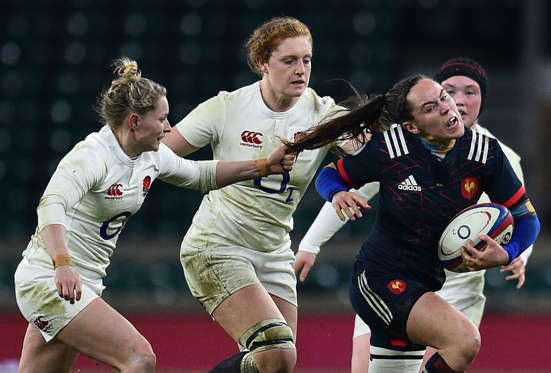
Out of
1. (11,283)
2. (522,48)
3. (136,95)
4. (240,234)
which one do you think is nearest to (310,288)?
(11,283)

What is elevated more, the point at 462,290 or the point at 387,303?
the point at 387,303

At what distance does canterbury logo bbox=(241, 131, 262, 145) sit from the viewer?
4.72m

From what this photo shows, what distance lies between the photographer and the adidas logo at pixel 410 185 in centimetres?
434

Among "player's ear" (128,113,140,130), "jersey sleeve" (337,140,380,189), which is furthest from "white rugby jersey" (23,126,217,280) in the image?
"jersey sleeve" (337,140,380,189)

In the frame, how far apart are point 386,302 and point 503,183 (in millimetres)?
733

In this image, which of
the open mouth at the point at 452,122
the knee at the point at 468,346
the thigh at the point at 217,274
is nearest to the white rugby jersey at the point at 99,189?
the thigh at the point at 217,274

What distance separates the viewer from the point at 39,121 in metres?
10.6

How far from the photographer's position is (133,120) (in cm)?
424

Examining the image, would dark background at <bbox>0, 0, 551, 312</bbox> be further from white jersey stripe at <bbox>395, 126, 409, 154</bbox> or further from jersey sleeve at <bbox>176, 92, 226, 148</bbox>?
white jersey stripe at <bbox>395, 126, 409, 154</bbox>

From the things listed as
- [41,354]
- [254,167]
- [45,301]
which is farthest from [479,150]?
[41,354]

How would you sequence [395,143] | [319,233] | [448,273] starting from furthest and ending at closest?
1. [448,273]
2. [319,233]
3. [395,143]

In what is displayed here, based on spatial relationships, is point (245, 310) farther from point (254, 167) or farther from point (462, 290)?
point (462, 290)

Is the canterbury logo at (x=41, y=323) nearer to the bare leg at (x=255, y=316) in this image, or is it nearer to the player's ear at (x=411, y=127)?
the bare leg at (x=255, y=316)

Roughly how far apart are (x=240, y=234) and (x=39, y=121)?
21.1 feet
